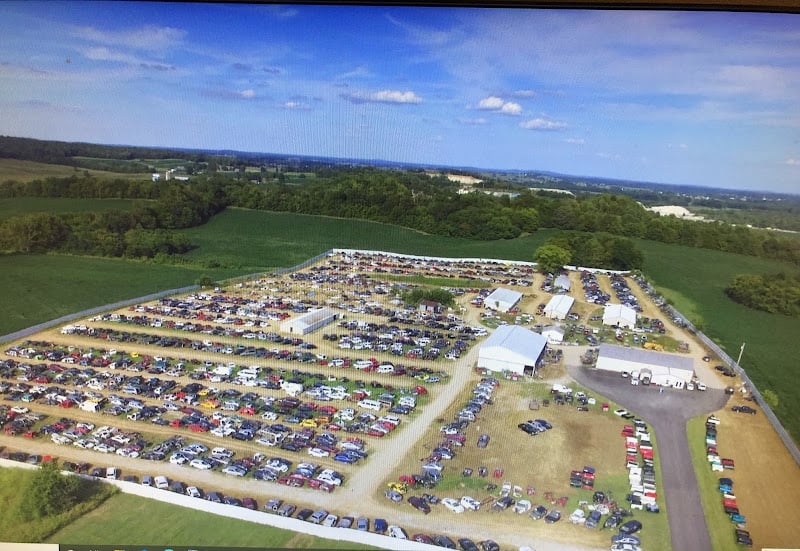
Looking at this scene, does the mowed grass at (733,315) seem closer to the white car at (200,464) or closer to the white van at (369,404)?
the white van at (369,404)

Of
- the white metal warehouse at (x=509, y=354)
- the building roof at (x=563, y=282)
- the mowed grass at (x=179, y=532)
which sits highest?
the building roof at (x=563, y=282)

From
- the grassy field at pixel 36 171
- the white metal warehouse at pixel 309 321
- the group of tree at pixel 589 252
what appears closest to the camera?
the grassy field at pixel 36 171

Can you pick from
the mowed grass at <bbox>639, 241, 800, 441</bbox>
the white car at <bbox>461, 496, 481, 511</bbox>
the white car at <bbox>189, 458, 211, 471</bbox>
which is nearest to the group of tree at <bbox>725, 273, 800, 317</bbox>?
the mowed grass at <bbox>639, 241, 800, 441</bbox>

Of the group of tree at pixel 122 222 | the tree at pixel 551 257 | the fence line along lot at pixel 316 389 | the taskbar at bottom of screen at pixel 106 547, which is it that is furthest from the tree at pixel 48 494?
the tree at pixel 551 257

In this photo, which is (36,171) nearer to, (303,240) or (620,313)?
(303,240)

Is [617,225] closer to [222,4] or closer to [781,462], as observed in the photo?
[781,462]

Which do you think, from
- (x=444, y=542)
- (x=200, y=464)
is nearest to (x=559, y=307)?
(x=444, y=542)

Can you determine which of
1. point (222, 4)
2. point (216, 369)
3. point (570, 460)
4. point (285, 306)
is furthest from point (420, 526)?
point (222, 4)
